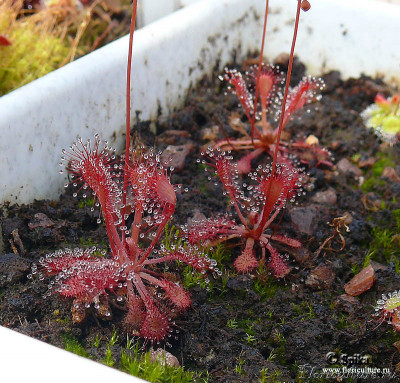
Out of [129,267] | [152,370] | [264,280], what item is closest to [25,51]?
[129,267]

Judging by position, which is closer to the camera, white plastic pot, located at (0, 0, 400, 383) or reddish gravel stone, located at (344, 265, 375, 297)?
reddish gravel stone, located at (344, 265, 375, 297)

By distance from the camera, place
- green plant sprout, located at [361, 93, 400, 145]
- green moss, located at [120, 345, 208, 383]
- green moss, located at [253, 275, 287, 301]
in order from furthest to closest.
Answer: green plant sprout, located at [361, 93, 400, 145] < green moss, located at [253, 275, 287, 301] < green moss, located at [120, 345, 208, 383]

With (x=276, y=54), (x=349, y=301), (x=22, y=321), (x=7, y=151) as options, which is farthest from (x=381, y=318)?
(x=276, y=54)

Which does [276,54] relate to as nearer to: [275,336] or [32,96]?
[32,96]

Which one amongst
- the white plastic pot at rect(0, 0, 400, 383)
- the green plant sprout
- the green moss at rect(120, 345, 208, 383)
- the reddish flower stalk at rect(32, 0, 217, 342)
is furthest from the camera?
the green plant sprout

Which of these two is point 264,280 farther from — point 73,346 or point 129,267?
point 73,346

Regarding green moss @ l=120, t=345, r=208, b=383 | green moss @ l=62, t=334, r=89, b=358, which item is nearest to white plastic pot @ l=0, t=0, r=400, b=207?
green moss @ l=62, t=334, r=89, b=358

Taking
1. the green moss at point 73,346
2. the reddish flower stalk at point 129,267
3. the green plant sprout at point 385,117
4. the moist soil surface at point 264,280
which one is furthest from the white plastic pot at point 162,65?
the green moss at point 73,346

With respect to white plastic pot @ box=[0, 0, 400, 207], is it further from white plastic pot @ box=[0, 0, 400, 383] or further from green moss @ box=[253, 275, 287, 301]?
green moss @ box=[253, 275, 287, 301]
